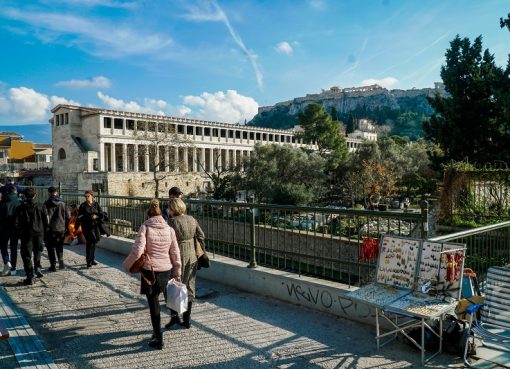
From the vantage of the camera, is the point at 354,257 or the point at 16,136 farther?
the point at 16,136

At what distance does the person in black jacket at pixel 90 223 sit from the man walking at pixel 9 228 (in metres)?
1.33

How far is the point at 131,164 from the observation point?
227 ft

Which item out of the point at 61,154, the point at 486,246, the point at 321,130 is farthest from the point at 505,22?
the point at 61,154

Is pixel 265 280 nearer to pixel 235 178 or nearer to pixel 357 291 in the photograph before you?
pixel 357 291

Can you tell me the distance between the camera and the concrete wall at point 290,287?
5.52 metres

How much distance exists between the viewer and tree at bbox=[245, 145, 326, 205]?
42.5m

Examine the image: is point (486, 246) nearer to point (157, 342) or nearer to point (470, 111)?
point (157, 342)

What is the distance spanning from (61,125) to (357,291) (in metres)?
73.8

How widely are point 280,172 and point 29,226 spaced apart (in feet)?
128

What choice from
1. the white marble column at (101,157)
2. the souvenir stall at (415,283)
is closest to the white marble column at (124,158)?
the white marble column at (101,157)

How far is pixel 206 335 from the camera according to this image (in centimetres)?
517

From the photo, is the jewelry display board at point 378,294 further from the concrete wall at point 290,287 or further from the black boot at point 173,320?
the black boot at point 173,320

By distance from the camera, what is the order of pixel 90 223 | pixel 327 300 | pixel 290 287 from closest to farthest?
pixel 327 300 < pixel 290 287 < pixel 90 223

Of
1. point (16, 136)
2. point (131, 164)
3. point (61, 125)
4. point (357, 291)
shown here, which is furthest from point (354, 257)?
point (16, 136)
